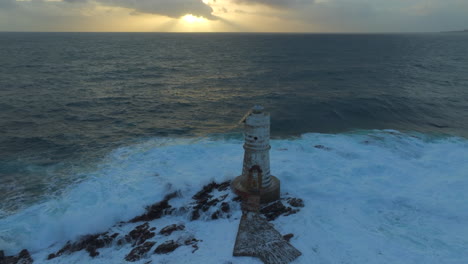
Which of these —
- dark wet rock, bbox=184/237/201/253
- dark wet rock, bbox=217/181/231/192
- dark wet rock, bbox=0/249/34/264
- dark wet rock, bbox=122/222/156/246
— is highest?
dark wet rock, bbox=217/181/231/192

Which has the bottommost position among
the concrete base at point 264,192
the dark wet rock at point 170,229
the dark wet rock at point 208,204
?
the dark wet rock at point 170,229

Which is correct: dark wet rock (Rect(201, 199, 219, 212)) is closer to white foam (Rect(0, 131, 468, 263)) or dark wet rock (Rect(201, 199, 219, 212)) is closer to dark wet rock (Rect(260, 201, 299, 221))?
white foam (Rect(0, 131, 468, 263))

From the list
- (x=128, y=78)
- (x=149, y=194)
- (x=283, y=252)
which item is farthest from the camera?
(x=128, y=78)

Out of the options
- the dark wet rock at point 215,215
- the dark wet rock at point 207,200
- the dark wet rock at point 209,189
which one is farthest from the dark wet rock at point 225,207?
the dark wet rock at point 209,189

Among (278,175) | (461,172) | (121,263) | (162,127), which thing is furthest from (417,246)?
(162,127)

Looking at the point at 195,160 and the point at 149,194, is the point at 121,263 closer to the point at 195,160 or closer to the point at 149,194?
the point at 149,194

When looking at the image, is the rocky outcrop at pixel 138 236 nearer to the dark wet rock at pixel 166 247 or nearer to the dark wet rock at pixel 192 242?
the dark wet rock at pixel 166 247

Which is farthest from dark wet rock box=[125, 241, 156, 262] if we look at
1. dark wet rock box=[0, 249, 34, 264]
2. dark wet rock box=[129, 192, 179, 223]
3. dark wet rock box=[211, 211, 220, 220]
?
dark wet rock box=[0, 249, 34, 264]
